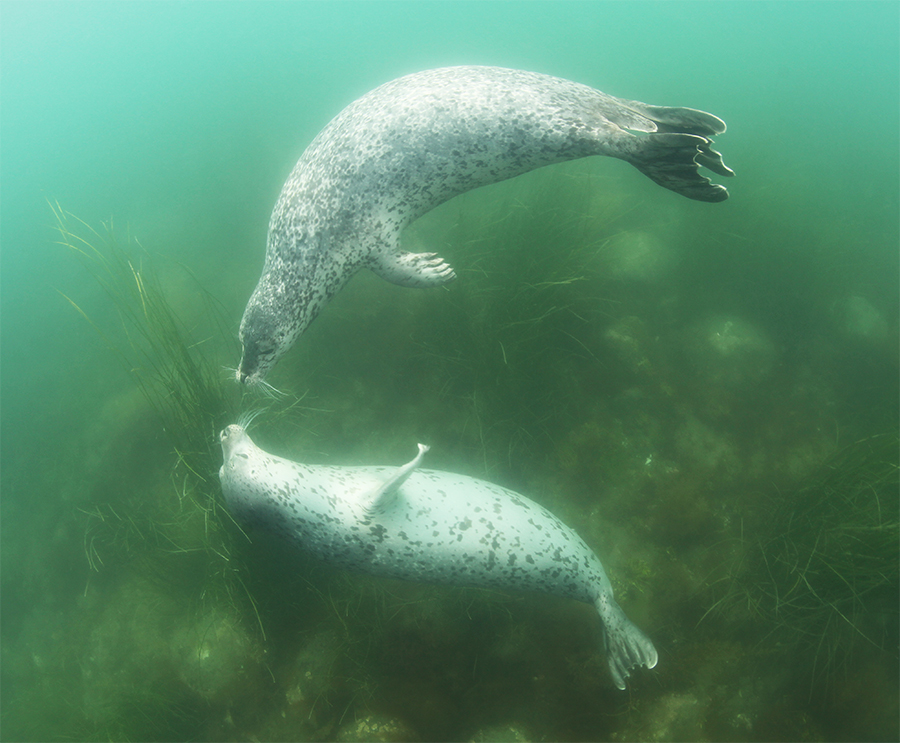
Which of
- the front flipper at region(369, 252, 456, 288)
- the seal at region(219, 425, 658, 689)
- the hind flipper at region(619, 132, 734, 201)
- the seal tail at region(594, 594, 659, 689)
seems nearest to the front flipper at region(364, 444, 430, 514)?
the seal at region(219, 425, 658, 689)

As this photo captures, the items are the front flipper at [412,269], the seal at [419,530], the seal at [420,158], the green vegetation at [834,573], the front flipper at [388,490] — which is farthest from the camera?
the front flipper at [412,269]

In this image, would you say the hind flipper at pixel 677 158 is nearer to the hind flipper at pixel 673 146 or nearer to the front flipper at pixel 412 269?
the hind flipper at pixel 673 146

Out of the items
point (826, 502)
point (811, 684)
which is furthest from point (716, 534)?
point (811, 684)

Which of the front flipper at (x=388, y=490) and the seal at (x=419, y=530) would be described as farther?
the seal at (x=419, y=530)

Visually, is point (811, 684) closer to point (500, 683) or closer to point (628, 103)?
point (500, 683)

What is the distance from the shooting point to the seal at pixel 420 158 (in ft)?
7.35

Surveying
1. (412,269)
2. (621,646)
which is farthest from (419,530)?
(412,269)

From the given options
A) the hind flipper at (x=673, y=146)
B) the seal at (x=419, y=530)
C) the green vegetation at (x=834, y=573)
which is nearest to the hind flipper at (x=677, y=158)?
the hind flipper at (x=673, y=146)

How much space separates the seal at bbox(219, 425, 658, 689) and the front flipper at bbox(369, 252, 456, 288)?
1.19m

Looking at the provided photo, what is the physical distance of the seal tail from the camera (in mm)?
2322

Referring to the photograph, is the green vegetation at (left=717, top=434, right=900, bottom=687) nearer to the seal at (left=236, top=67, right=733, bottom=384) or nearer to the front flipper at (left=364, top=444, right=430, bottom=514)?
the seal at (left=236, top=67, right=733, bottom=384)

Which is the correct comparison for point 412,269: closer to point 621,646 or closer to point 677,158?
point 677,158

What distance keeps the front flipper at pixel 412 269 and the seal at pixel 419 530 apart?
1195 millimetres

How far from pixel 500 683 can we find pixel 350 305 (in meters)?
2.92
